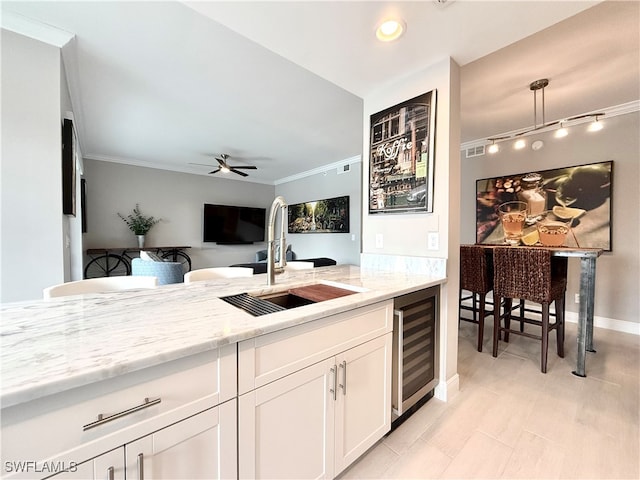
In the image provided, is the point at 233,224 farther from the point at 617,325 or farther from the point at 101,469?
the point at 617,325

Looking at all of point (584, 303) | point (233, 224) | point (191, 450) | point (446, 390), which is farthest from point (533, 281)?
point (233, 224)

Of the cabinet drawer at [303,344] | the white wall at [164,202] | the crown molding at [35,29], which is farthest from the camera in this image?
the white wall at [164,202]

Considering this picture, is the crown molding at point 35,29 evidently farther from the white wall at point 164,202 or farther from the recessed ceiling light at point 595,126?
the recessed ceiling light at point 595,126

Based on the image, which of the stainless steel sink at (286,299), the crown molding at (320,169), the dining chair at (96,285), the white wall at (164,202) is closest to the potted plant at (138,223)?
the white wall at (164,202)

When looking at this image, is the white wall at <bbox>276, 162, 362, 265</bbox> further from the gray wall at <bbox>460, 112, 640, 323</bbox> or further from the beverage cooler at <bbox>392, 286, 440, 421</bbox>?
the beverage cooler at <bbox>392, 286, 440, 421</bbox>

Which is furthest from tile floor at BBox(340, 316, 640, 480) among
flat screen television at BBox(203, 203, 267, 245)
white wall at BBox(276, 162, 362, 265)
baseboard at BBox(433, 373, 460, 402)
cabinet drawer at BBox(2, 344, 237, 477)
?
flat screen television at BBox(203, 203, 267, 245)

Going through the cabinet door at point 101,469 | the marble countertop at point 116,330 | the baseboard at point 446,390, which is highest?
the marble countertop at point 116,330

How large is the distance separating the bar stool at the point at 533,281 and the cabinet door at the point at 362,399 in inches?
64.0

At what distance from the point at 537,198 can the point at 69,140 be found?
16.7 feet

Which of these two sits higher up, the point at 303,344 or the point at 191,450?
the point at 303,344

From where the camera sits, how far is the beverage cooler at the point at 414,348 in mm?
1468

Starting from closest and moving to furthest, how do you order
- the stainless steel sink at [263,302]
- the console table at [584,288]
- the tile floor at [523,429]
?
1. the stainless steel sink at [263,302]
2. the tile floor at [523,429]
3. the console table at [584,288]

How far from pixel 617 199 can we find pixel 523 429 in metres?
2.99

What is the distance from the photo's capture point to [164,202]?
572 cm
